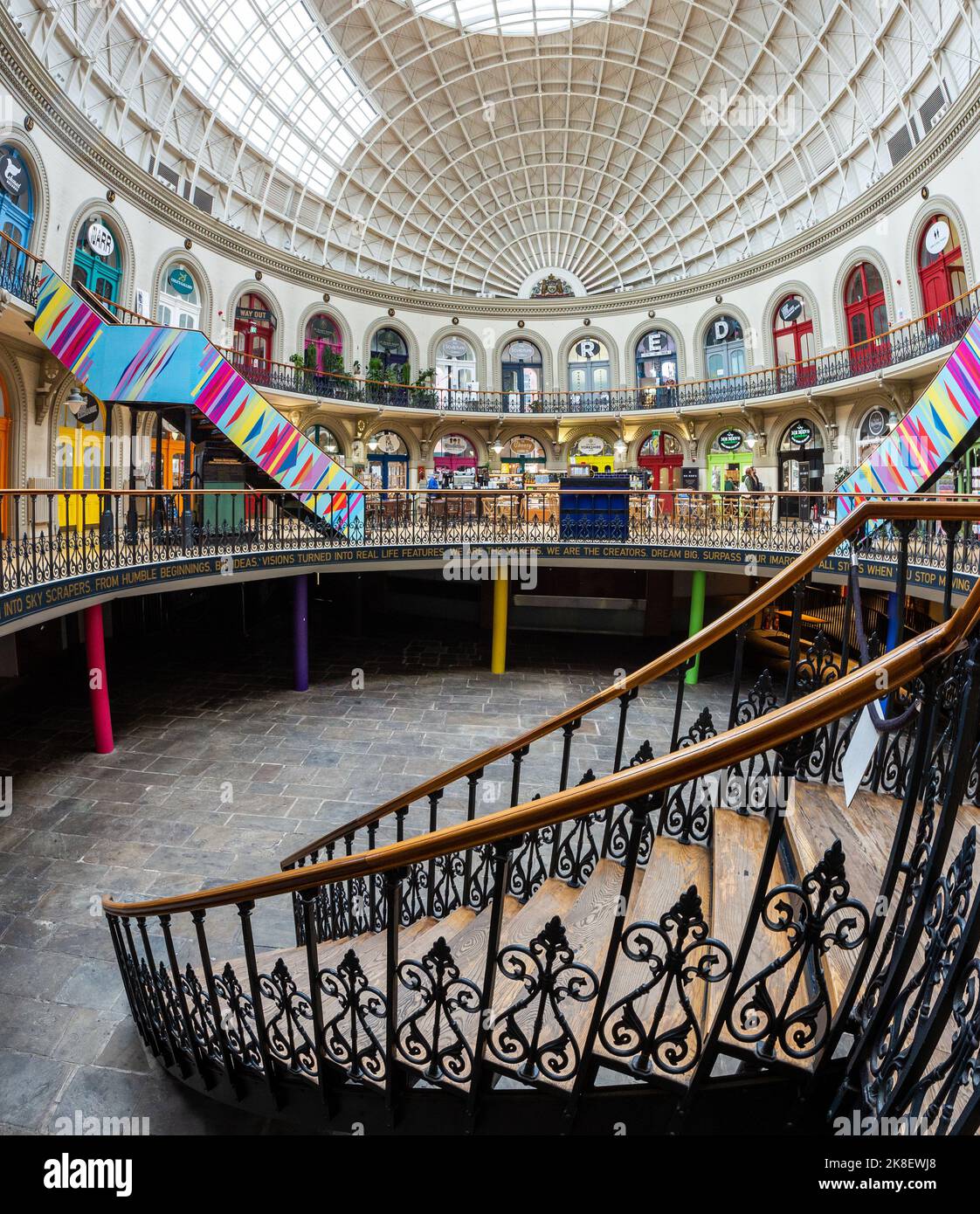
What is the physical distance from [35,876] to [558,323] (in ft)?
79.5

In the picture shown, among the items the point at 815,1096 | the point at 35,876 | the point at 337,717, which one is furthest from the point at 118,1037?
the point at 337,717

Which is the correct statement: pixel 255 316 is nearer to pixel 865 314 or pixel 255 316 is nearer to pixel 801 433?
pixel 801 433

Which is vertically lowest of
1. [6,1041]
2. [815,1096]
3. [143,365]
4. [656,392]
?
[6,1041]

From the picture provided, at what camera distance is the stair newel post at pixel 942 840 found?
1.42m

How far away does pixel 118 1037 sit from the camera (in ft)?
13.8

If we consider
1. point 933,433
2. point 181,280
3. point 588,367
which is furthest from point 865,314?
point 181,280

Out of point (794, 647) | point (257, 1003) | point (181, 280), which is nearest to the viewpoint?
point (257, 1003)

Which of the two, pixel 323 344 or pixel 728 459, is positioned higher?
pixel 323 344

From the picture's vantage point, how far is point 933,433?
9.50m

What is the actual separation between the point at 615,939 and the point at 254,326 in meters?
22.2

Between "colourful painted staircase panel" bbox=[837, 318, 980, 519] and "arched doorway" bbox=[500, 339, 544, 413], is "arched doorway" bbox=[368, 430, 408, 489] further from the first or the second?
"colourful painted staircase panel" bbox=[837, 318, 980, 519]

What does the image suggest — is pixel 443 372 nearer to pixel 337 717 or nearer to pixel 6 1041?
pixel 337 717

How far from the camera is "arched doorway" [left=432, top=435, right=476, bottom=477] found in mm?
24750
